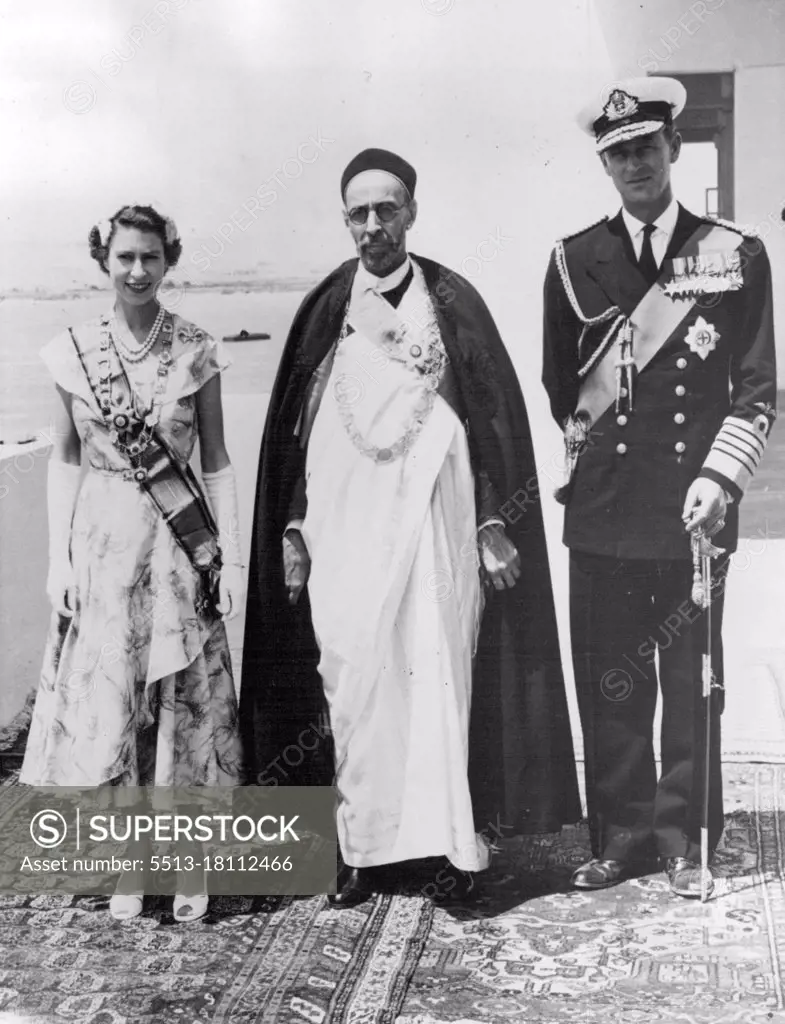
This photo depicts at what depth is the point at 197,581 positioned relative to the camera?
11.3ft

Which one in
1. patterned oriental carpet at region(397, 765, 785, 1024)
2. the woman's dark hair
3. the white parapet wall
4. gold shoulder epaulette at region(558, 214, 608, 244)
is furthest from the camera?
the white parapet wall

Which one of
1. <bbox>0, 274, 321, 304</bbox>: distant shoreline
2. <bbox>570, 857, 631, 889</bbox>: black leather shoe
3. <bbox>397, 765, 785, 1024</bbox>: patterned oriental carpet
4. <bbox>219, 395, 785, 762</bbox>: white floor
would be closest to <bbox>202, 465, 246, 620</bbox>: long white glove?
<bbox>219, 395, 785, 762</bbox>: white floor

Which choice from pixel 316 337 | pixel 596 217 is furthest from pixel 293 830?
pixel 596 217

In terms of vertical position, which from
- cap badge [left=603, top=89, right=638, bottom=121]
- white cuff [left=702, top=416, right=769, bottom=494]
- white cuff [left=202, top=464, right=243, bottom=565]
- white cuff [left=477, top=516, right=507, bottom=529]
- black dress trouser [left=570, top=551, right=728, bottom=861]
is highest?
cap badge [left=603, top=89, right=638, bottom=121]

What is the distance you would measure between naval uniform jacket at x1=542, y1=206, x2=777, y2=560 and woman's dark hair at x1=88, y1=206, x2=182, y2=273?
1045 millimetres

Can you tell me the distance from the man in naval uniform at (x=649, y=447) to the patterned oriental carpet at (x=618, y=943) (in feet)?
0.30

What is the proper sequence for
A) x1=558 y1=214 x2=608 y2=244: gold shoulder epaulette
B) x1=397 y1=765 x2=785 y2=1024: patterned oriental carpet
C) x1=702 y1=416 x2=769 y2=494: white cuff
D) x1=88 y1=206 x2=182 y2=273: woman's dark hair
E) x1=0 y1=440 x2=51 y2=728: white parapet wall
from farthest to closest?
1. x1=0 y1=440 x2=51 y2=728: white parapet wall
2. x1=88 y1=206 x2=182 y2=273: woman's dark hair
3. x1=558 y1=214 x2=608 y2=244: gold shoulder epaulette
4. x1=702 y1=416 x2=769 y2=494: white cuff
5. x1=397 y1=765 x2=785 y2=1024: patterned oriental carpet

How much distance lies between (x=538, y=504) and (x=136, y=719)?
4.15 feet

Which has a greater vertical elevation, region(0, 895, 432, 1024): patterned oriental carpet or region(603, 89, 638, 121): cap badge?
region(603, 89, 638, 121): cap badge

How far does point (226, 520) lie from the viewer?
3484 millimetres

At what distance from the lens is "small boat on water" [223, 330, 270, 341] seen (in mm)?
3473

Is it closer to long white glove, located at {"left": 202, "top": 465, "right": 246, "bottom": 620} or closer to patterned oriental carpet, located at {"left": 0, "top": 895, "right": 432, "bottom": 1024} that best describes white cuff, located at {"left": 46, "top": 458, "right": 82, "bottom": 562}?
long white glove, located at {"left": 202, "top": 465, "right": 246, "bottom": 620}

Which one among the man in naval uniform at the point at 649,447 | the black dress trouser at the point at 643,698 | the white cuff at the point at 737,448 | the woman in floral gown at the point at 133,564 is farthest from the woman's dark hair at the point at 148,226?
the white cuff at the point at 737,448

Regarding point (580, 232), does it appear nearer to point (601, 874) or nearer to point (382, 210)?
point (382, 210)
